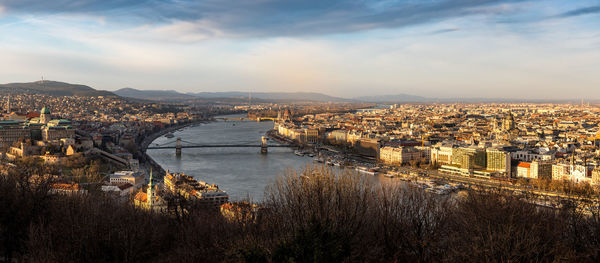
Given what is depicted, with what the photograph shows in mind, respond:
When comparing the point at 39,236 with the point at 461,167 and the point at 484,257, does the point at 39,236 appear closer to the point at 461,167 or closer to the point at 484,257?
the point at 484,257

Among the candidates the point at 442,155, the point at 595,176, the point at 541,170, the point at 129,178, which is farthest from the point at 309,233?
the point at 442,155

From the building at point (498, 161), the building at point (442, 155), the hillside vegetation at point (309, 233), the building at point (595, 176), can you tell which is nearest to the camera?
the hillside vegetation at point (309, 233)

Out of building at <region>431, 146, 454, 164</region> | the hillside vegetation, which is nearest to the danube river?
the hillside vegetation

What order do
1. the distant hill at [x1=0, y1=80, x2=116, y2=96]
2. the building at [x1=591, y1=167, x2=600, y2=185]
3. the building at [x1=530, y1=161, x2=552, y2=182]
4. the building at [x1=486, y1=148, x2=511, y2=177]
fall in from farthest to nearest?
the distant hill at [x1=0, y1=80, x2=116, y2=96] < the building at [x1=486, y1=148, x2=511, y2=177] < the building at [x1=530, y1=161, x2=552, y2=182] < the building at [x1=591, y1=167, x2=600, y2=185]

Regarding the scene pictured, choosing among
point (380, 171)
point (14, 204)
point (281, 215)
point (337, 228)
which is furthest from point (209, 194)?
point (380, 171)

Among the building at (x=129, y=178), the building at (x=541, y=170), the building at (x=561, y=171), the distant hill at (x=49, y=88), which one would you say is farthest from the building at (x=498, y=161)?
the distant hill at (x=49, y=88)

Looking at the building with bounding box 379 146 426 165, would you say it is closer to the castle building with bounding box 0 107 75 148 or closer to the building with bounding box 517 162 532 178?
the building with bounding box 517 162 532 178

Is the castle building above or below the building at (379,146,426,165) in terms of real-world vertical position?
above

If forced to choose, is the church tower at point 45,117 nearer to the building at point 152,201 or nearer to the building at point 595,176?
the building at point 152,201

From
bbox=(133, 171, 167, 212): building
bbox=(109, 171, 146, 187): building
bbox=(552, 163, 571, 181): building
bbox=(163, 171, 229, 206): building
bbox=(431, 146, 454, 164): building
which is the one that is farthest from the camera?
bbox=(431, 146, 454, 164): building

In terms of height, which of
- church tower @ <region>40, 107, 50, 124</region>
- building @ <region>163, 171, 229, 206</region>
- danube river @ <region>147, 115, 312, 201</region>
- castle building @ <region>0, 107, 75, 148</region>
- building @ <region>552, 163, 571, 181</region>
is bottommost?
danube river @ <region>147, 115, 312, 201</region>

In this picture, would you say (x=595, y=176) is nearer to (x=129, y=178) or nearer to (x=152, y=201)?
(x=152, y=201)

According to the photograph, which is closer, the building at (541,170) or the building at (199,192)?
the building at (199,192)
